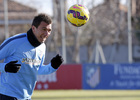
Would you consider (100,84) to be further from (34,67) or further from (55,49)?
(34,67)

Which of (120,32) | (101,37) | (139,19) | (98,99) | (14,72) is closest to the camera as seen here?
(14,72)

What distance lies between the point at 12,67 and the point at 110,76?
44.7ft

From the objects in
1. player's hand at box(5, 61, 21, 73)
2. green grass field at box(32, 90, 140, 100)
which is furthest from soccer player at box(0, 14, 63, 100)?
green grass field at box(32, 90, 140, 100)

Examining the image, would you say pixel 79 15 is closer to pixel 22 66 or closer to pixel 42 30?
pixel 42 30

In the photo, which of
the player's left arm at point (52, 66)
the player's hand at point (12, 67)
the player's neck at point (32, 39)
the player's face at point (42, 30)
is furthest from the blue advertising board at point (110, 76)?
the player's hand at point (12, 67)

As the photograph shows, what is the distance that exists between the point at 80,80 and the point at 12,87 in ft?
43.8

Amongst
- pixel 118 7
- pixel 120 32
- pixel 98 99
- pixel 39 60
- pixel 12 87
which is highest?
pixel 118 7

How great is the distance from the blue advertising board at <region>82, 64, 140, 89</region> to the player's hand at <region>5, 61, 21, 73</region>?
13135 millimetres

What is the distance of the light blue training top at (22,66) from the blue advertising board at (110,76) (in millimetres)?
12732

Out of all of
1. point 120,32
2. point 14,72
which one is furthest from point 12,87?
point 120,32

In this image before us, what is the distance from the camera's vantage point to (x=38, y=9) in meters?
26.8

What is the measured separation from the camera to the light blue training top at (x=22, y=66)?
5.46m

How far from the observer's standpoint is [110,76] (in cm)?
1850

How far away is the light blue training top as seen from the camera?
17.9ft
